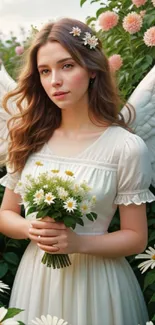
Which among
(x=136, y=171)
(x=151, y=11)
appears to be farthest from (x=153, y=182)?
(x=151, y=11)

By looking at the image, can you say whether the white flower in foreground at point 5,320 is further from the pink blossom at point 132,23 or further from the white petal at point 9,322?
the pink blossom at point 132,23

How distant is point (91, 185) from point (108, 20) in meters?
1.09

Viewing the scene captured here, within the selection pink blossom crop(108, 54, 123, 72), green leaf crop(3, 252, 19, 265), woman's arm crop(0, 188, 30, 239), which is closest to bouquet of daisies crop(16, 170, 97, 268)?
woman's arm crop(0, 188, 30, 239)

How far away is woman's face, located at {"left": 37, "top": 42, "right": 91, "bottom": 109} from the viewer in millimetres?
1877

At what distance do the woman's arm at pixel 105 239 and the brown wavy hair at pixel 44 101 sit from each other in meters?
0.34

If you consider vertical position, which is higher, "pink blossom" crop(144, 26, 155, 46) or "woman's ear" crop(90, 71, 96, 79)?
"pink blossom" crop(144, 26, 155, 46)

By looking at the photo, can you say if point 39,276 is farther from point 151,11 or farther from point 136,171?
point 151,11

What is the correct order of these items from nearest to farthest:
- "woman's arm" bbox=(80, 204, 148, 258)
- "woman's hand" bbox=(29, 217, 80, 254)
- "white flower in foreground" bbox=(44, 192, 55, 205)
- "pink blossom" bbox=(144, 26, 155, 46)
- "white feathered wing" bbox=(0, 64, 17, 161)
Answer: "white flower in foreground" bbox=(44, 192, 55, 205) → "woman's hand" bbox=(29, 217, 80, 254) → "woman's arm" bbox=(80, 204, 148, 258) → "white feathered wing" bbox=(0, 64, 17, 161) → "pink blossom" bbox=(144, 26, 155, 46)

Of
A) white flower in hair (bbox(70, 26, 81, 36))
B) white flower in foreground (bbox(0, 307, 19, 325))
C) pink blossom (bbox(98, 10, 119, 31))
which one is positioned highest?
white flower in hair (bbox(70, 26, 81, 36))

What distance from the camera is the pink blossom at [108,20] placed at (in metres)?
2.68

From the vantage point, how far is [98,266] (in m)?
1.94

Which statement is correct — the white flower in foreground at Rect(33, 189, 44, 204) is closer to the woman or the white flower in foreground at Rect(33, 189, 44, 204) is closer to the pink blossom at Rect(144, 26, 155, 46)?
the woman

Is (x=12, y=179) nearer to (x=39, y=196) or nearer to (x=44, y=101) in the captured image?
(x=44, y=101)

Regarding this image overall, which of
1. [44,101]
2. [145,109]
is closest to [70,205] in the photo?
[44,101]
